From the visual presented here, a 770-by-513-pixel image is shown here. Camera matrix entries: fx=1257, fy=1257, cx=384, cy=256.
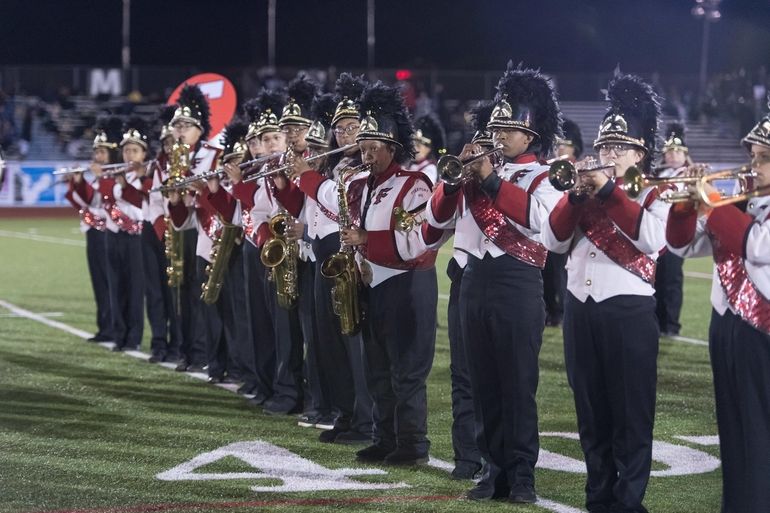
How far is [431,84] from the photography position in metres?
34.7

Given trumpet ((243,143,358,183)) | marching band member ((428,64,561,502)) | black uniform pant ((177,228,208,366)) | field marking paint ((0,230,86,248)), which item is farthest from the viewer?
field marking paint ((0,230,86,248))

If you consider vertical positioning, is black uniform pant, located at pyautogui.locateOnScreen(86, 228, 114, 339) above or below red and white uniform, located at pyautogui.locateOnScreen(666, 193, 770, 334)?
below

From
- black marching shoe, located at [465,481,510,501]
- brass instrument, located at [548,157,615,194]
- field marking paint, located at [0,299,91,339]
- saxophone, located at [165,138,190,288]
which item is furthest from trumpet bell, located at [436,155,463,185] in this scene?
field marking paint, located at [0,299,91,339]

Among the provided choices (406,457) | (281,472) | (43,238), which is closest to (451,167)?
(406,457)

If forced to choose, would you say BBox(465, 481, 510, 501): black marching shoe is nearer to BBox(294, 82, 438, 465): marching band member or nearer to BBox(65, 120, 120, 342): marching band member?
BBox(294, 82, 438, 465): marching band member

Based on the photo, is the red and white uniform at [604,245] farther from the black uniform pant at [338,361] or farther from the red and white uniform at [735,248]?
the black uniform pant at [338,361]

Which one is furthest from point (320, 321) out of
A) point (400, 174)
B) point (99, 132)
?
point (99, 132)

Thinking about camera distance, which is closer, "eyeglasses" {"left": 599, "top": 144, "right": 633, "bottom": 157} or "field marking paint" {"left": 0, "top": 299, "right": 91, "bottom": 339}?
"eyeglasses" {"left": 599, "top": 144, "right": 633, "bottom": 157}

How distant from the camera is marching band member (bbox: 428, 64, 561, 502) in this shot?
6020 mm

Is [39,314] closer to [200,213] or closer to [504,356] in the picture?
[200,213]

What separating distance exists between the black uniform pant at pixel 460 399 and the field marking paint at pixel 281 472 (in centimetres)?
44

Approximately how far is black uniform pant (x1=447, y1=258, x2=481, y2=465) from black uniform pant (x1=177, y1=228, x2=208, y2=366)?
406 centimetres

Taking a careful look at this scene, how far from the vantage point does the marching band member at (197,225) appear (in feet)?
33.1

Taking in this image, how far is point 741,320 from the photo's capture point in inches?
197
